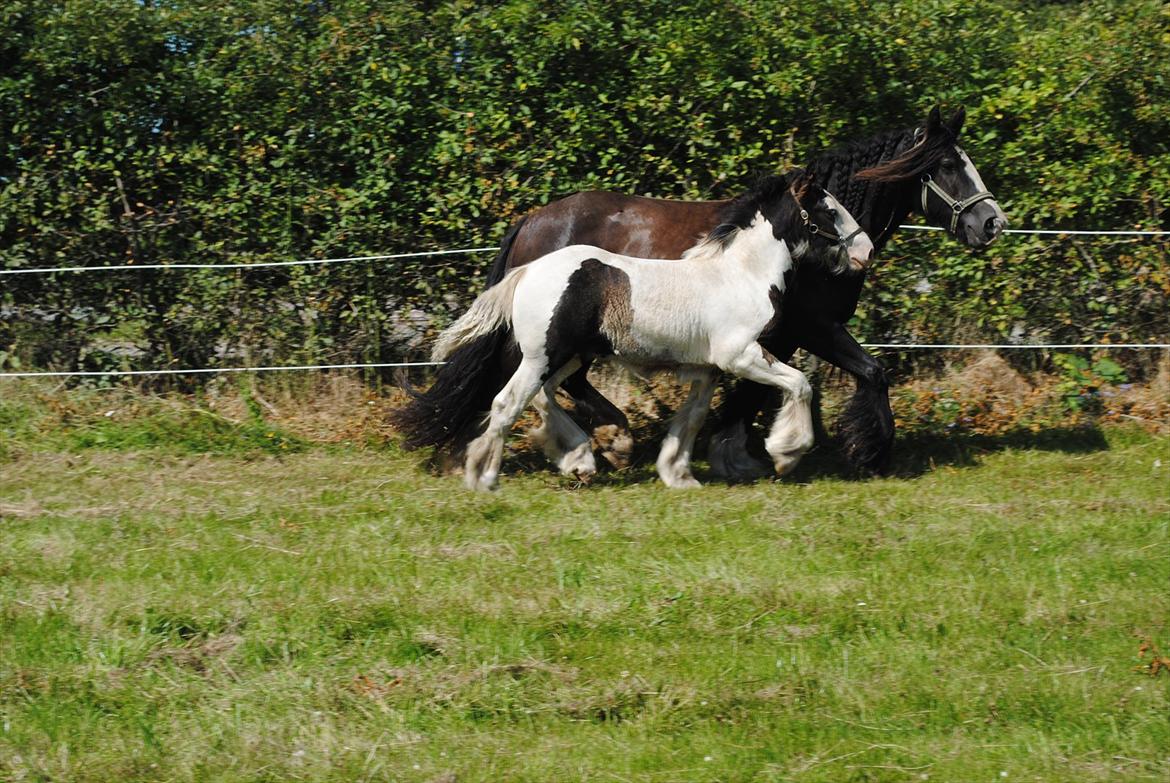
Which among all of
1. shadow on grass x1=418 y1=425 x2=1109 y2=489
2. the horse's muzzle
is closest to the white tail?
shadow on grass x1=418 y1=425 x2=1109 y2=489

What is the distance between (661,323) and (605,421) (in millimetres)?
1137

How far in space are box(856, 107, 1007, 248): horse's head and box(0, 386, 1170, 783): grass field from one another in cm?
156

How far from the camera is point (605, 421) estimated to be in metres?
8.09

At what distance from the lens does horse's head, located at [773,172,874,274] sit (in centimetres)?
738

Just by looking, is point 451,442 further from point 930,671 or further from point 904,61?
point 904,61

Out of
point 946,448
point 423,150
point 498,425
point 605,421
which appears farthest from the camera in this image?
point 423,150

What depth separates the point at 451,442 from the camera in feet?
25.3

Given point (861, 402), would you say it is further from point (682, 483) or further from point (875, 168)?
point (875, 168)

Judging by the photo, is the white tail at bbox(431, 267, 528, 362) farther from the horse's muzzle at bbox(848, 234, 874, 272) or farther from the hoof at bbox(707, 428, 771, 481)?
the horse's muzzle at bbox(848, 234, 874, 272)

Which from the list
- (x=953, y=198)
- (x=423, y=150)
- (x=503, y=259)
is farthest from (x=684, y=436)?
(x=423, y=150)

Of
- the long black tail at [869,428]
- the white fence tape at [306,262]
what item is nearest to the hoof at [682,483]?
the long black tail at [869,428]

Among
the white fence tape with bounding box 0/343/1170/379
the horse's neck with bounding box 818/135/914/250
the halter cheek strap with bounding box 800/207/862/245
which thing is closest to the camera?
the halter cheek strap with bounding box 800/207/862/245

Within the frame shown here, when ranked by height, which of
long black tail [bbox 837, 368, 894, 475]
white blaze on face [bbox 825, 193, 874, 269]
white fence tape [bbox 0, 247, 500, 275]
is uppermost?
white blaze on face [bbox 825, 193, 874, 269]

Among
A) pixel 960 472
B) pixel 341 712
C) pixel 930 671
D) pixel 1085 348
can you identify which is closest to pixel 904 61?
pixel 1085 348
